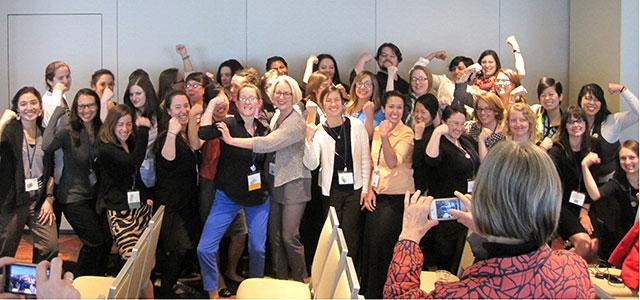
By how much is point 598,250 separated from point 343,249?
2.55 meters

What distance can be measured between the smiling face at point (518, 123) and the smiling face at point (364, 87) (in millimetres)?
1093

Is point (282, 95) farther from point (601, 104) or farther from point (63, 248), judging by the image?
point (63, 248)

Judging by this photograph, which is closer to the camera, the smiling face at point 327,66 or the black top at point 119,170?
the black top at point 119,170

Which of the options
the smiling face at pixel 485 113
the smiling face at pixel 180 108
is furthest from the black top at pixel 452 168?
the smiling face at pixel 180 108

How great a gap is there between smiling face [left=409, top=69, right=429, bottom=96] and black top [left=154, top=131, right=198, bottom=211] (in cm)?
211

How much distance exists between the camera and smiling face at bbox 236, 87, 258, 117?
4629 millimetres

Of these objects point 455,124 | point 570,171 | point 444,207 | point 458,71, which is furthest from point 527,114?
point 444,207

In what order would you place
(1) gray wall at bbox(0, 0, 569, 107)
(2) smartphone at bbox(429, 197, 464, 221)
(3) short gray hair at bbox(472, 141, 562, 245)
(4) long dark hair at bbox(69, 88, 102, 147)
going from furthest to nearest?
(1) gray wall at bbox(0, 0, 569, 107), (4) long dark hair at bbox(69, 88, 102, 147), (2) smartphone at bbox(429, 197, 464, 221), (3) short gray hair at bbox(472, 141, 562, 245)

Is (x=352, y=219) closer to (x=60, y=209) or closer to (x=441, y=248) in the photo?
(x=441, y=248)

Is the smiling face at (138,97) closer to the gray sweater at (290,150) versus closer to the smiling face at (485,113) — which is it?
the gray sweater at (290,150)

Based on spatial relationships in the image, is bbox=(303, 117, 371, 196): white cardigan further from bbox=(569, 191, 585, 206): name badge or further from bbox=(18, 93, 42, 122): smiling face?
bbox=(18, 93, 42, 122): smiling face

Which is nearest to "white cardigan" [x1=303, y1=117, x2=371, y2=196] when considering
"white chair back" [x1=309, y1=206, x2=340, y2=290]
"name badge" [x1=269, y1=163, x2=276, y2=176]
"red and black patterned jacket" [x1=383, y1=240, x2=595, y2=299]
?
"name badge" [x1=269, y1=163, x2=276, y2=176]

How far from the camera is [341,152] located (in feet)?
15.9

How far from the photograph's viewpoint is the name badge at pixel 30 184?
4.69m
